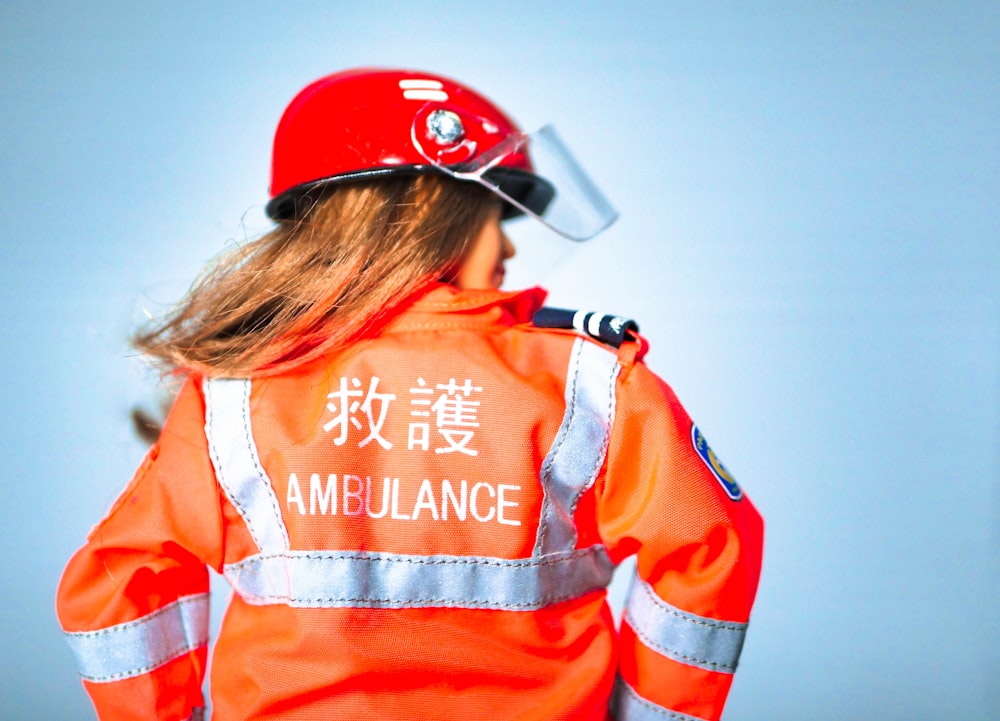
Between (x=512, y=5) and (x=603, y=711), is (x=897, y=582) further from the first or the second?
(x=512, y=5)

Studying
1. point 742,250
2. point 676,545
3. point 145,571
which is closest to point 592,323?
point 676,545

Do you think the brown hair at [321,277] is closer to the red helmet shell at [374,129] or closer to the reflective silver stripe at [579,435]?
the red helmet shell at [374,129]

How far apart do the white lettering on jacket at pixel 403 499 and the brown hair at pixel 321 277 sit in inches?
6.9

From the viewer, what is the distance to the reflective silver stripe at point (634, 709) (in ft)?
4.18

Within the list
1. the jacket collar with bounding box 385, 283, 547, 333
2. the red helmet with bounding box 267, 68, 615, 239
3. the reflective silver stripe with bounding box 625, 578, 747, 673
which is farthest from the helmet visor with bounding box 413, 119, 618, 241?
the reflective silver stripe with bounding box 625, 578, 747, 673

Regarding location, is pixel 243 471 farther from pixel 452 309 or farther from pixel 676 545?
pixel 676 545

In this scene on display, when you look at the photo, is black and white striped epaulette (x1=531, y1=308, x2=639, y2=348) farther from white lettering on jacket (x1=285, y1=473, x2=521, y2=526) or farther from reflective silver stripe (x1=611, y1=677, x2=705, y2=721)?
reflective silver stripe (x1=611, y1=677, x2=705, y2=721)

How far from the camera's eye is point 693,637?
125 centimetres

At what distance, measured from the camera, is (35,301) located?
203 cm

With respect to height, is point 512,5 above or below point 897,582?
above

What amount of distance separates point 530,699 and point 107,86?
1.48 meters

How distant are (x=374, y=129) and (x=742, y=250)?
112 cm

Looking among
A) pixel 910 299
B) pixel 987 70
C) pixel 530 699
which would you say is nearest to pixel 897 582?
pixel 910 299

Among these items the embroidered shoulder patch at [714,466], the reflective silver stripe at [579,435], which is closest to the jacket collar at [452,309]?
the reflective silver stripe at [579,435]
